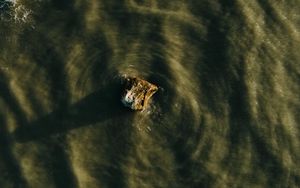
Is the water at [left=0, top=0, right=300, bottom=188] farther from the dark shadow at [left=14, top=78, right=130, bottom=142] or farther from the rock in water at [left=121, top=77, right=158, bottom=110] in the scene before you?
the rock in water at [left=121, top=77, right=158, bottom=110]

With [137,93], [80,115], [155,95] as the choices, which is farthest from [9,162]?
[155,95]

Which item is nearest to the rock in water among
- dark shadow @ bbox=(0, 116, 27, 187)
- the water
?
the water

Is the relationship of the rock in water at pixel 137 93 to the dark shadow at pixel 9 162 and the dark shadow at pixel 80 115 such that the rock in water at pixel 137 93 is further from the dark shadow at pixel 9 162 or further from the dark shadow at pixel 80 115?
the dark shadow at pixel 9 162

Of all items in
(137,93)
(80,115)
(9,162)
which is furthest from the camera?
(80,115)

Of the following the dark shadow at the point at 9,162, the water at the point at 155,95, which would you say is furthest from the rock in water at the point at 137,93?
the dark shadow at the point at 9,162

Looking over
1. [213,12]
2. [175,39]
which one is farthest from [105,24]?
[213,12]

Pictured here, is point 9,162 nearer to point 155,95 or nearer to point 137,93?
point 137,93

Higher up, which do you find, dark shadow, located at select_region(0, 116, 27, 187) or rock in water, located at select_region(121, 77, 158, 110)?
rock in water, located at select_region(121, 77, 158, 110)
